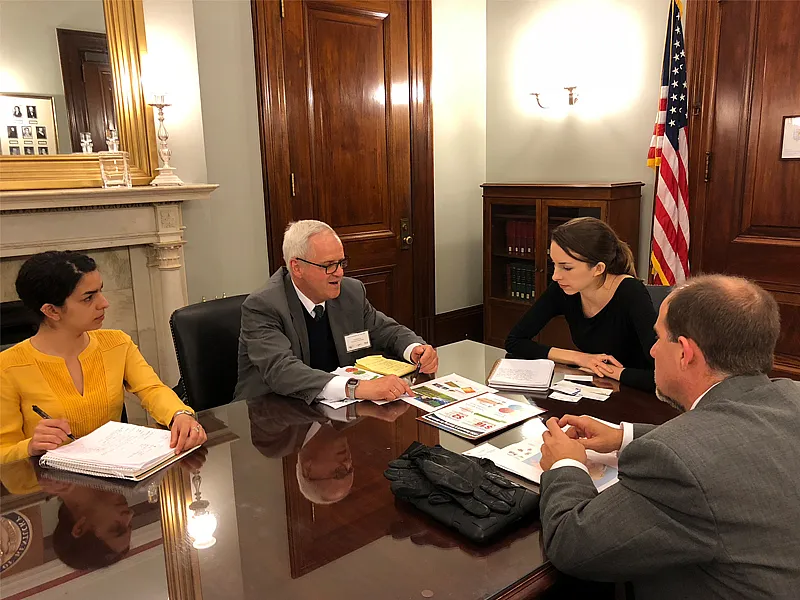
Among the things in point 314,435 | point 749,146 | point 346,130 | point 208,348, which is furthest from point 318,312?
point 749,146

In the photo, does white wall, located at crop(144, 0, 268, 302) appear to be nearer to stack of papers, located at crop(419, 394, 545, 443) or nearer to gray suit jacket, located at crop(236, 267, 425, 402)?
gray suit jacket, located at crop(236, 267, 425, 402)

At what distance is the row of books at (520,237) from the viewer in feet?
14.6

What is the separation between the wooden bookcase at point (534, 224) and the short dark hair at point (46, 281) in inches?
121

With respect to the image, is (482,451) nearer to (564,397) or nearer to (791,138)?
(564,397)

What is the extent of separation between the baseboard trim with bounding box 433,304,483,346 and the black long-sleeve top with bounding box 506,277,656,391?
246 cm

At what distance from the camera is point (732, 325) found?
1110 millimetres

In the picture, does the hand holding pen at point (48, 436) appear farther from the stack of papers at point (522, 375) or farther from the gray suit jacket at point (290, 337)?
the stack of papers at point (522, 375)

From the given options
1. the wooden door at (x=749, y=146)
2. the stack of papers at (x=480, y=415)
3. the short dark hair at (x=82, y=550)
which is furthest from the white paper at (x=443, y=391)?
the wooden door at (x=749, y=146)

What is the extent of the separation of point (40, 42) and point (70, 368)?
206 centimetres

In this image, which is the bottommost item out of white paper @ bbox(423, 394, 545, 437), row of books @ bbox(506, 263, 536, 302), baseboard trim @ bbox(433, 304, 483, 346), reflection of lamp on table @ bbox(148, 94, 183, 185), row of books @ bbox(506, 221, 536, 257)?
baseboard trim @ bbox(433, 304, 483, 346)

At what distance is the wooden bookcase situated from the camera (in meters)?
3.98

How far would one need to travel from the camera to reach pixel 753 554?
0.98m

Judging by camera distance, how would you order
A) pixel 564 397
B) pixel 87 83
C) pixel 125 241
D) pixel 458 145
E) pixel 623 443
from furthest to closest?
1. pixel 458 145
2. pixel 125 241
3. pixel 87 83
4. pixel 564 397
5. pixel 623 443

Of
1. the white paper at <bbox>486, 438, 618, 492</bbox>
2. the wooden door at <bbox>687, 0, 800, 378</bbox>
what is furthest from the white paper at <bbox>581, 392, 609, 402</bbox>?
the wooden door at <bbox>687, 0, 800, 378</bbox>
